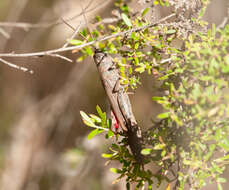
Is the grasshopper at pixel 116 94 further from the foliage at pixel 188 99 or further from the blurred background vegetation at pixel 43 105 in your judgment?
the blurred background vegetation at pixel 43 105

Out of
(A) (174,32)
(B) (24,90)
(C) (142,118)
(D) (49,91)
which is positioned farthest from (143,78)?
(A) (174,32)

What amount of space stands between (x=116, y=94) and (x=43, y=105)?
258 centimetres

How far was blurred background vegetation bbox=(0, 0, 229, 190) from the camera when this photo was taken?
9.69 feet

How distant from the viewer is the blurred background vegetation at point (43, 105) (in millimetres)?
2953

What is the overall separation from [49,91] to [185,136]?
2.78m

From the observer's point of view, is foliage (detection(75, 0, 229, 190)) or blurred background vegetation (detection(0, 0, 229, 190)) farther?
blurred background vegetation (detection(0, 0, 229, 190))

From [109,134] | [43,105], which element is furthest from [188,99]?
[43,105]

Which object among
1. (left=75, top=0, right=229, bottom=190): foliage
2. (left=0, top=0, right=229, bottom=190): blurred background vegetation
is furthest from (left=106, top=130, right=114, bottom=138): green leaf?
(left=0, top=0, right=229, bottom=190): blurred background vegetation

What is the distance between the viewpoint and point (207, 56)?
0.69 metres

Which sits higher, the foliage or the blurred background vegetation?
the blurred background vegetation

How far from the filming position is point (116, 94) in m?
0.86

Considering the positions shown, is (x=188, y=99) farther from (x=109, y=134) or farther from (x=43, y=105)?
(x=43, y=105)

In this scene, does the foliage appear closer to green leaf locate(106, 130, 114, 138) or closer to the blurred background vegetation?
green leaf locate(106, 130, 114, 138)

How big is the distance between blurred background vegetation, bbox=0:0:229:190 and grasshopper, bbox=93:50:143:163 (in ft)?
6.43
